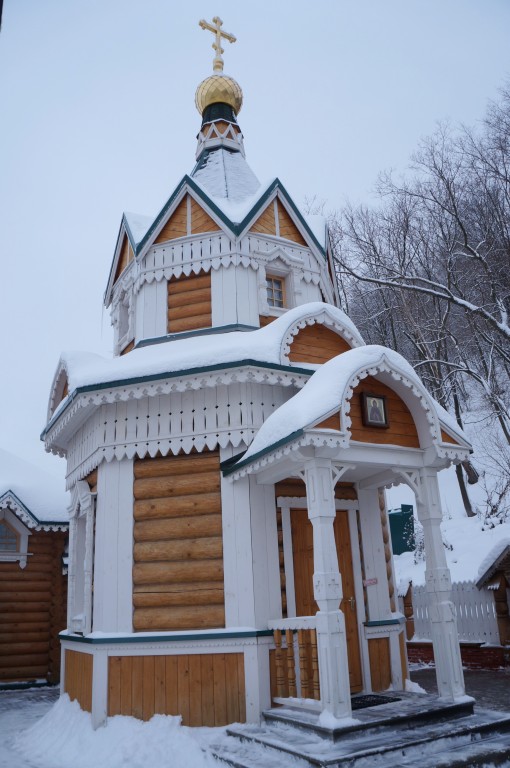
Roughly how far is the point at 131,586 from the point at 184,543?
0.92 metres

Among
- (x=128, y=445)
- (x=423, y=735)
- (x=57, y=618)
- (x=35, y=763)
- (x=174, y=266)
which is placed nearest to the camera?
(x=423, y=735)

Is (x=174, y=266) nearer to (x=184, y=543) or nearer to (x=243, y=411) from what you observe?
(x=243, y=411)

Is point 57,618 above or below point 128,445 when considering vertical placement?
below

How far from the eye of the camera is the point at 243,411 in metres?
8.48

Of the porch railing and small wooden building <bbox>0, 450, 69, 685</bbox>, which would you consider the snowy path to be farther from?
the porch railing

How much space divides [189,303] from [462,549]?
10936 mm

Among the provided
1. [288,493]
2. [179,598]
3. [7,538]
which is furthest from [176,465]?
[7,538]

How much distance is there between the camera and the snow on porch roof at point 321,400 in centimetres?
676

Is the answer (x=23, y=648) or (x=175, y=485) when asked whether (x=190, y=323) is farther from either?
(x=23, y=648)

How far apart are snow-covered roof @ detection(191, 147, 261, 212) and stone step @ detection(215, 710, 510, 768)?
312 inches

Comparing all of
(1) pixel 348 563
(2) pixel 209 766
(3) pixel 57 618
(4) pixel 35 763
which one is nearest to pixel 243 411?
(1) pixel 348 563

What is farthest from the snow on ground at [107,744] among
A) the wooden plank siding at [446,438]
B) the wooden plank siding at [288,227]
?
the wooden plank siding at [288,227]

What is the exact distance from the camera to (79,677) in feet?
29.4

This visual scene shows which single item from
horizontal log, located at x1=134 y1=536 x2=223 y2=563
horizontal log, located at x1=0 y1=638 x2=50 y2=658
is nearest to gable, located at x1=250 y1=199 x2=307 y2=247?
horizontal log, located at x1=134 y1=536 x2=223 y2=563
